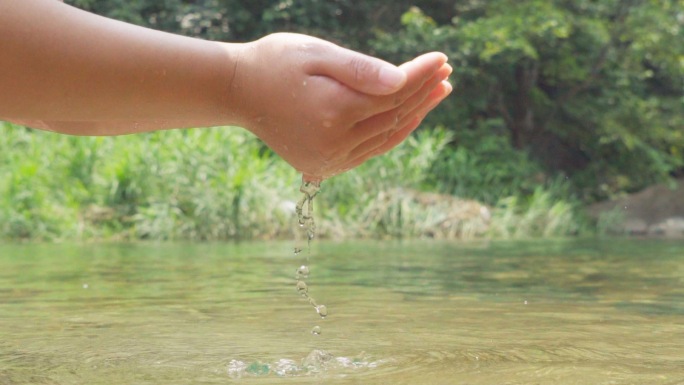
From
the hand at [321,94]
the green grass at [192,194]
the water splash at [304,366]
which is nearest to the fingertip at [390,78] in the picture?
the hand at [321,94]

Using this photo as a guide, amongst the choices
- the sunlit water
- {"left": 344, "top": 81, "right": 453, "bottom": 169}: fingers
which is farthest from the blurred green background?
{"left": 344, "top": 81, "right": 453, "bottom": 169}: fingers

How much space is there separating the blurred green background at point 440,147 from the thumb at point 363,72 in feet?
27.0

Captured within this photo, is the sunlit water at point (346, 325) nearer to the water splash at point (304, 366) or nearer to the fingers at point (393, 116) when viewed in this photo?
the water splash at point (304, 366)

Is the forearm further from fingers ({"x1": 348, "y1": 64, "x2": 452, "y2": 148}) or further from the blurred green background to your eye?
the blurred green background

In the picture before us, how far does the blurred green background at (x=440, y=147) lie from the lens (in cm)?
979

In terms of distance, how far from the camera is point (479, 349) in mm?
1995

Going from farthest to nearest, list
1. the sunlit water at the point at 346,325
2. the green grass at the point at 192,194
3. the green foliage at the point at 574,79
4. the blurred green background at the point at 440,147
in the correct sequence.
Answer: the green foliage at the point at 574,79 → the blurred green background at the point at 440,147 → the green grass at the point at 192,194 → the sunlit water at the point at 346,325

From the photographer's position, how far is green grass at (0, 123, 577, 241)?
31.2 feet

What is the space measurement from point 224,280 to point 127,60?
9.03 ft

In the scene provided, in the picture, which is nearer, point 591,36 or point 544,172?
point 591,36

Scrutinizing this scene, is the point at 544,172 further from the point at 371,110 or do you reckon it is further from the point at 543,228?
the point at 371,110

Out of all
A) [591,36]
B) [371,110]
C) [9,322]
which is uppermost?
[591,36]

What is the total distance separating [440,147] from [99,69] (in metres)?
10.3

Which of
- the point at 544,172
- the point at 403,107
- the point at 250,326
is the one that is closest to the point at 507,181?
the point at 544,172
